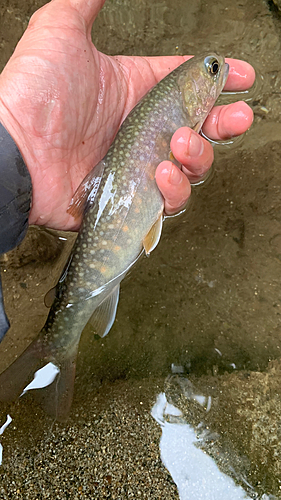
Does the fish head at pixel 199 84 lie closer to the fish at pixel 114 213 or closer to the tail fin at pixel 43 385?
the fish at pixel 114 213

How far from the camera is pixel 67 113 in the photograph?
2113mm

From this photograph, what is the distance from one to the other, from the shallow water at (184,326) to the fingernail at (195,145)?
85 centimetres

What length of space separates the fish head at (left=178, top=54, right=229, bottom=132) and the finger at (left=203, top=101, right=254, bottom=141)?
9 cm

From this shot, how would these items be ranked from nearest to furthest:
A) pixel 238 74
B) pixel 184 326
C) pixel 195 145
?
pixel 195 145 < pixel 238 74 < pixel 184 326

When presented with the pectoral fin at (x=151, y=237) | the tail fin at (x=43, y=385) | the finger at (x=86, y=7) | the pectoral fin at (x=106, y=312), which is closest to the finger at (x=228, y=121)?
the pectoral fin at (x=151, y=237)

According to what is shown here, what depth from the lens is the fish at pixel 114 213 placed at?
2008 millimetres

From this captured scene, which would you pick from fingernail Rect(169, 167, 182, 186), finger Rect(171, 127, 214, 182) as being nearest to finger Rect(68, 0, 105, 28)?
finger Rect(171, 127, 214, 182)

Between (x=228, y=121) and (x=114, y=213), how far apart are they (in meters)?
0.89

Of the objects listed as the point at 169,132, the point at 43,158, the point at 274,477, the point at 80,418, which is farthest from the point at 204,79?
the point at 274,477

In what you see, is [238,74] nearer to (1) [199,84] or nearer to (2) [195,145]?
(1) [199,84]

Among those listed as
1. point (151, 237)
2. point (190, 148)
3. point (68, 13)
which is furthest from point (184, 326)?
point (68, 13)

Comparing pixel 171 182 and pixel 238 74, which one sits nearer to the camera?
pixel 171 182

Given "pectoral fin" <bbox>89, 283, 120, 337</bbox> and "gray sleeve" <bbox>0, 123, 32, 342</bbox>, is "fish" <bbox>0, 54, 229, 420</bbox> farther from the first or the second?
"gray sleeve" <bbox>0, 123, 32, 342</bbox>

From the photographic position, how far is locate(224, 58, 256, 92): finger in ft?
7.89
